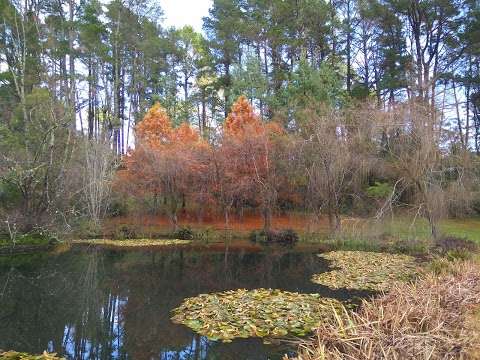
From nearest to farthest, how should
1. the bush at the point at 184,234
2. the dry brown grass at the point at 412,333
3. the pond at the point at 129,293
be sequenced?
the dry brown grass at the point at 412,333
the pond at the point at 129,293
the bush at the point at 184,234

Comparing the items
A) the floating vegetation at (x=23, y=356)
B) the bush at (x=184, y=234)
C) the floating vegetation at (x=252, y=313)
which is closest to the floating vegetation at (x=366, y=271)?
the floating vegetation at (x=252, y=313)

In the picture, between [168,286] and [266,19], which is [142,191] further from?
[266,19]

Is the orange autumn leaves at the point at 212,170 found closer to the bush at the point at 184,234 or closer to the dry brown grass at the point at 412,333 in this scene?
the bush at the point at 184,234

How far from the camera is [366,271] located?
11633mm

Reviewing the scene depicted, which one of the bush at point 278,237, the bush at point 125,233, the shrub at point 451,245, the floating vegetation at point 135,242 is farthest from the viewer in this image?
the bush at point 125,233

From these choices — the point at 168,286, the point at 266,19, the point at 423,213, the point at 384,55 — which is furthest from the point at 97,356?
the point at 266,19

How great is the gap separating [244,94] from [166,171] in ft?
34.3

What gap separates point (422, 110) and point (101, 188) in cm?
1398

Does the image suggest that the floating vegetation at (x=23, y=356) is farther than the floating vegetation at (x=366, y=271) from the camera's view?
No

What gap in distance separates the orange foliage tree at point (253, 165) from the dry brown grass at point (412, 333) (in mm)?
14446

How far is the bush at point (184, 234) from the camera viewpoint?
19812 millimetres

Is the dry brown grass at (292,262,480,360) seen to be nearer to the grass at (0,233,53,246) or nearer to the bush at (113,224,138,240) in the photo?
the grass at (0,233,53,246)

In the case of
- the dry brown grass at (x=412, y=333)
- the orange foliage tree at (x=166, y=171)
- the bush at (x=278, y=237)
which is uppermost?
the orange foliage tree at (x=166, y=171)

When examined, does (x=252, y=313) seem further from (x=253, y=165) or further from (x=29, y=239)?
(x=253, y=165)
